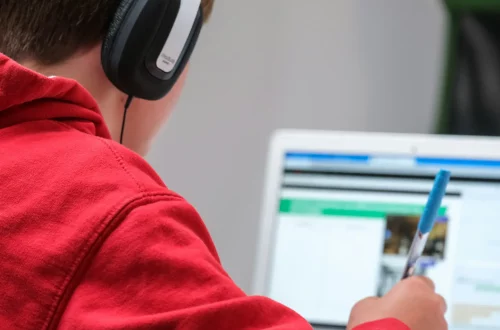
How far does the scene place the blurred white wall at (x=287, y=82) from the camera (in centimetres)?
142

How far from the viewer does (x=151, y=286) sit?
1.52ft

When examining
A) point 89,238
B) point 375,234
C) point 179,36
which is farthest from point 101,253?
point 375,234

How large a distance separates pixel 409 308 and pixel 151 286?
24 cm

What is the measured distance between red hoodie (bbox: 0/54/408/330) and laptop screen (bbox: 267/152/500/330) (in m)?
0.42

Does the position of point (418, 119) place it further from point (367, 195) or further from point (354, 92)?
point (367, 195)

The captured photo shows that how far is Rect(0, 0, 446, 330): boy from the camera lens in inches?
18.1

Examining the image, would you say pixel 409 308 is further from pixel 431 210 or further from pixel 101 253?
pixel 101 253

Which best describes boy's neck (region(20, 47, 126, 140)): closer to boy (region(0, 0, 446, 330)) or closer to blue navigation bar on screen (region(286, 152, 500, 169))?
boy (region(0, 0, 446, 330))

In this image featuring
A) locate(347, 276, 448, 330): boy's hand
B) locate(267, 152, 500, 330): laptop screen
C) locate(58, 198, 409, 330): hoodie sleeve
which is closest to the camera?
locate(58, 198, 409, 330): hoodie sleeve

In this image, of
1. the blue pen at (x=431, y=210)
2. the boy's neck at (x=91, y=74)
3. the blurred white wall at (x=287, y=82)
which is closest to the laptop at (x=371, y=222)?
the blue pen at (x=431, y=210)

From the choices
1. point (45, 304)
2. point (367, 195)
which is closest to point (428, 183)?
point (367, 195)

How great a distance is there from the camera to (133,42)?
607 mm

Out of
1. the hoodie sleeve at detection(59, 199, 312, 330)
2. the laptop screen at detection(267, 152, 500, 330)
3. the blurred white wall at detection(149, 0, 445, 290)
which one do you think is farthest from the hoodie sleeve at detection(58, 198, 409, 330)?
the blurred white wall at detection(149, 0, 445, 290)

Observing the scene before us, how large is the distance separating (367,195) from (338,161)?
0.21ft
